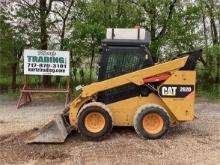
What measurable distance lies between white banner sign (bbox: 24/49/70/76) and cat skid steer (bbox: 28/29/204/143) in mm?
4720

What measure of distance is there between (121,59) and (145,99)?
0.93 m

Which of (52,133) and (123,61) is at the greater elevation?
(123,61)

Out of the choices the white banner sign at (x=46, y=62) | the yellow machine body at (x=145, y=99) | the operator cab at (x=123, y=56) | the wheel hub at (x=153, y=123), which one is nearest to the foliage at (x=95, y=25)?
the white banner sign at (x=46, y=62)

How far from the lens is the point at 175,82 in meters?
9.88

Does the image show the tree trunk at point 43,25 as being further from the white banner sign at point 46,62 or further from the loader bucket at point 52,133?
the loader bucket at point 52,133

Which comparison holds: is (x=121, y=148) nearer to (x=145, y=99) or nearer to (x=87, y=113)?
(x=87, y=113)

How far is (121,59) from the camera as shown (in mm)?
10211

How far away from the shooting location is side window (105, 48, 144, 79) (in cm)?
1017

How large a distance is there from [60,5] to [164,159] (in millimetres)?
11210

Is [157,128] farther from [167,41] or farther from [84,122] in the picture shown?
[167,41]

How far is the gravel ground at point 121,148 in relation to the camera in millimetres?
8219

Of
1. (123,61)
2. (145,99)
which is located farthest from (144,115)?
(123,61)

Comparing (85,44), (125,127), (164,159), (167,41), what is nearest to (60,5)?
(85,44)

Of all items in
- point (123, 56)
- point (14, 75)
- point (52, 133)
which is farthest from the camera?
point (14, 75)
